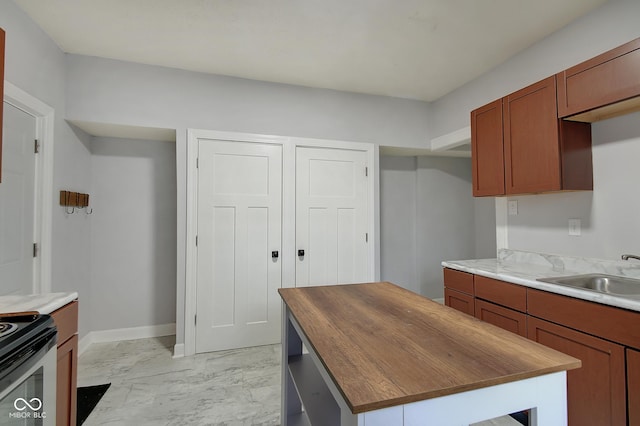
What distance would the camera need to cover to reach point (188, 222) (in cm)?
276

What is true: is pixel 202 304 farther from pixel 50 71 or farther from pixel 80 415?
pixel 50 71

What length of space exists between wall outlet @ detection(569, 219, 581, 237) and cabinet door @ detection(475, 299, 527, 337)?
807 mm

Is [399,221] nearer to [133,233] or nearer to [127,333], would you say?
[133,233]

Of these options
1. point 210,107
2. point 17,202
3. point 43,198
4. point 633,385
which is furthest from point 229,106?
point 633,385

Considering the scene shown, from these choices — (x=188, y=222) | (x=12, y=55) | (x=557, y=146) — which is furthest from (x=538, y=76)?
(x=12, y=55)

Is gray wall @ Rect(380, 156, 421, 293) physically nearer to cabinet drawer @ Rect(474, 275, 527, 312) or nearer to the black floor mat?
cabinet drawer @ Rect(474, 275, 527, 312)

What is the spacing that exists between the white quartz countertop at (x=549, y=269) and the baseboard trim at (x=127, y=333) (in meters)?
3.00

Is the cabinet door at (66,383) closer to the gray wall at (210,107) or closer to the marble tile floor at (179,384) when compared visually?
the marble tile floor at (179,384)

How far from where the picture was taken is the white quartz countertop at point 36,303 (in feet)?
4.06

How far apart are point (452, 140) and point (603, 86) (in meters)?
1.58

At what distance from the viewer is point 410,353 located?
2.98ft

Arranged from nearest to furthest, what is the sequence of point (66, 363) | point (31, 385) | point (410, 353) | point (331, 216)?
1. point (410, 353)
2. point (31, 385)
3. point (66, 363)
4. point (331, 216)

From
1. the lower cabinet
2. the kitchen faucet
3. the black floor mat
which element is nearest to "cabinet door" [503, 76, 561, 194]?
the kitchen faucet

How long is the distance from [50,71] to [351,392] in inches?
123
